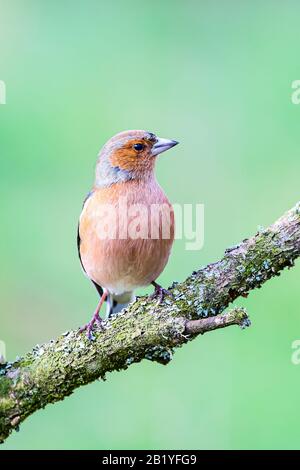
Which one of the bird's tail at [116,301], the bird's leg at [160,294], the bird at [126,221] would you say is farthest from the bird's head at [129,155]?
the bird's leg at [160,294]

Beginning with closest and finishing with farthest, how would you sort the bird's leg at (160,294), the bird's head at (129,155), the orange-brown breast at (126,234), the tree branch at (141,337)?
the tree branch at (141,337) < the bird's leg at (160,294) < the orange-brown breast at (126,234) < the bird's head at (129,155)

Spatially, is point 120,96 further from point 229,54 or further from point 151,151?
point 151,151

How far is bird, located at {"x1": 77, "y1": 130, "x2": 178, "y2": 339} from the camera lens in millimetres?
4262

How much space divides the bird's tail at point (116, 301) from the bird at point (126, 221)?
0.14 metres

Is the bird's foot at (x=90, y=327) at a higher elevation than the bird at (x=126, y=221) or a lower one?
lower

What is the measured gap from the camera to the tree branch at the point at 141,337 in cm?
373

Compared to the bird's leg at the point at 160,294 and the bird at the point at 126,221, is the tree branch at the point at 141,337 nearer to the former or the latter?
the bird's leg at the point at 160,294

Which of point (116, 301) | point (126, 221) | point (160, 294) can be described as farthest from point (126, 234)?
point (116, 301)

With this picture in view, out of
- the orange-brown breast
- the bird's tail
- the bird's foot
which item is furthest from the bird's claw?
the bird's tail

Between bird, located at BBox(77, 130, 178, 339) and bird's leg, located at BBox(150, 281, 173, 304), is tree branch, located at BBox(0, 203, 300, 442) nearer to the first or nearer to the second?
bird's leg, located at BBox(150, 281, 173, 304)

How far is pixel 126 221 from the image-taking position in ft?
14.0

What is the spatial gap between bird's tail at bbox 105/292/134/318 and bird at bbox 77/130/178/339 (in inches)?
5.3

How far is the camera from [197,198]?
749 cm

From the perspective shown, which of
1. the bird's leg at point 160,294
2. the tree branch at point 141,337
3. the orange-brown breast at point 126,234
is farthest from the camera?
the orange-brown breast at point 126,234
